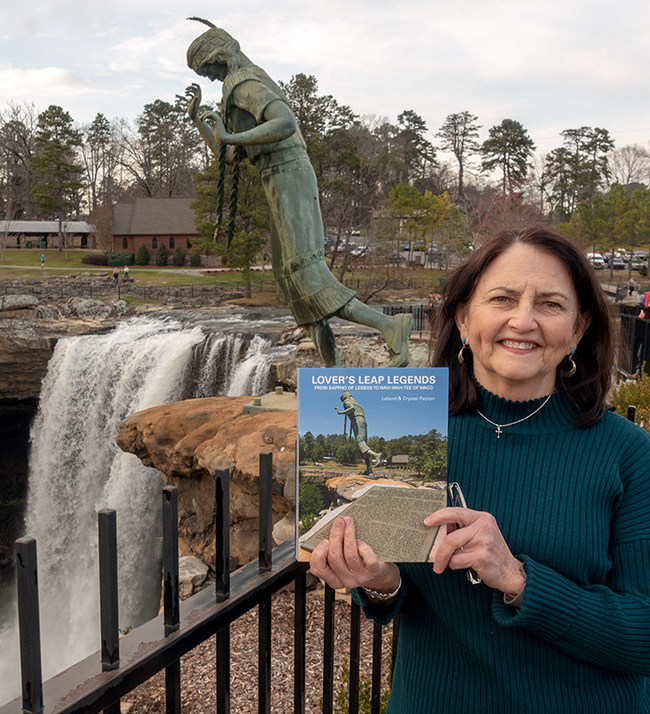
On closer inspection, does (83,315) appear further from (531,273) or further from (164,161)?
(164,161)

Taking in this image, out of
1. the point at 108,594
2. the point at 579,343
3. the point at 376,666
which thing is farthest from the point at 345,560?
the point at 376,666

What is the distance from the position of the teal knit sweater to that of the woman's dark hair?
4cm

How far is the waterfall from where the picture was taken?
11.6 m

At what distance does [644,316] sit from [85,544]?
455 inches

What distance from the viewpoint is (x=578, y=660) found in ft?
4.49

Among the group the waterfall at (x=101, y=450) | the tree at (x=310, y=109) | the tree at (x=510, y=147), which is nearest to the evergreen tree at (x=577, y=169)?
the tree at (x=510, y=147)

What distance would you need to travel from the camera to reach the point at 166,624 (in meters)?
Result: 1.29

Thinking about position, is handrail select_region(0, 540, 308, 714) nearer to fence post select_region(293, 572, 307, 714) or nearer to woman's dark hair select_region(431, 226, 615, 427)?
fence post select_region(293, 572, 307, 714)

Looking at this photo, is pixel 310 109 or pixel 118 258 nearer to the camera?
pixel 310 109

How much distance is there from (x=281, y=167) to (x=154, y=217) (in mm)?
36846

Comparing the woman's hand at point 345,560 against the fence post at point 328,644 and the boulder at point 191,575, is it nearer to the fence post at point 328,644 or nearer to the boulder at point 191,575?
the fence post at point 328,644

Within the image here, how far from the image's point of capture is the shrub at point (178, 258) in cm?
3738

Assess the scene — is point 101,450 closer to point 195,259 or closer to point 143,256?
point 195,259

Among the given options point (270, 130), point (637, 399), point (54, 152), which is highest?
point (54, 152)
